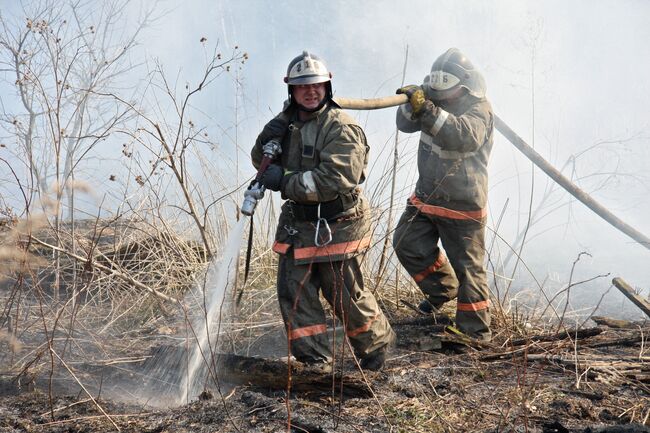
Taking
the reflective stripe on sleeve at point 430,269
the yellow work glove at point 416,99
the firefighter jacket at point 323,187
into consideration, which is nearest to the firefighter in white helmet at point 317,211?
the firefighter jacket at point 323,187

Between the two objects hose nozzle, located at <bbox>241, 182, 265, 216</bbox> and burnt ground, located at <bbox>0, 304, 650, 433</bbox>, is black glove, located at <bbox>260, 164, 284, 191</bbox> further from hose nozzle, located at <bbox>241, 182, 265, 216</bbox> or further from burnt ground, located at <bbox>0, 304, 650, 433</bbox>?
burnt ground, located at <bbox>0, 304, 650, 433</bbox>

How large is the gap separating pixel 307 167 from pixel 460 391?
1.47m

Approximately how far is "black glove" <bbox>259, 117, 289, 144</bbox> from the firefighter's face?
0.17 metres

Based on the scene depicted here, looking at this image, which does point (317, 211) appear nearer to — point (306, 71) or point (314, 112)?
point (314, 112)

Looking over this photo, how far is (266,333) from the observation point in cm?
484

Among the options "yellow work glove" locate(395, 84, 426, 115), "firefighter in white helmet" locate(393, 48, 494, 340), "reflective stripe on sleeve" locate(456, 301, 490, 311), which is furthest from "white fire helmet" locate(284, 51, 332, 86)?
"reflective stripe on sleeve" locate(456, 301, 490, 311)

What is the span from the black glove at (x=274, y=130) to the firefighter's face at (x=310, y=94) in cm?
17

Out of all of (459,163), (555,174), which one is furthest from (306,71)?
(555,174)

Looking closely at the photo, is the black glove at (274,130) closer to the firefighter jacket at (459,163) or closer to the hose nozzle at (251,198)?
the hose nozzle at (251,198)

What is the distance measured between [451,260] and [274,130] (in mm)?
1711

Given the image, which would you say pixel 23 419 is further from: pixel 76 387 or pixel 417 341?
pixel 417 341

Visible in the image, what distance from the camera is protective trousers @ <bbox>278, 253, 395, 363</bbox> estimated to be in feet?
12.0

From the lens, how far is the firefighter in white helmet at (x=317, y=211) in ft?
11.6

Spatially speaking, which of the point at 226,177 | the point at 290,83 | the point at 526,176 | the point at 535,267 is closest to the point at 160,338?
the point at 226,177
